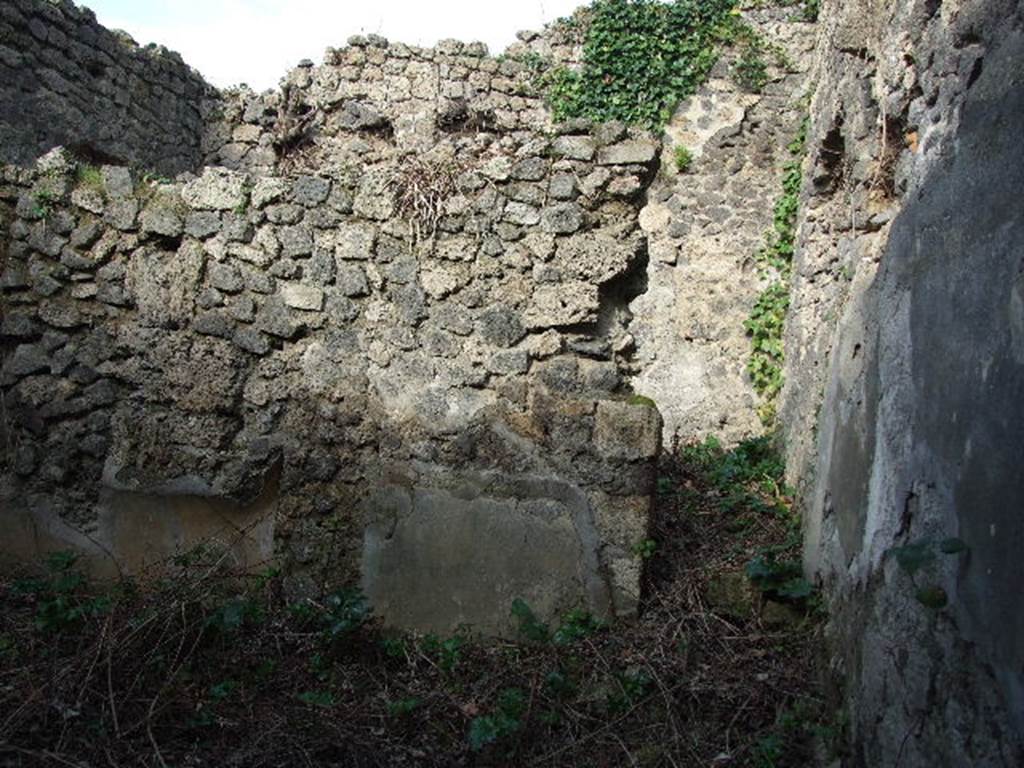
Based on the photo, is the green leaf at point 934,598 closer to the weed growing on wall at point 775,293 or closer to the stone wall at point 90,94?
the weed growing on wall at point 775,293

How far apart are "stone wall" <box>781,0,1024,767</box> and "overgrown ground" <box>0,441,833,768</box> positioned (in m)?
0.36

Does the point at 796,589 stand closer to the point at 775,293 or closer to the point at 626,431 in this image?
the point at 626,431

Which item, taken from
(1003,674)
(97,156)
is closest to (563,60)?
(97,156)

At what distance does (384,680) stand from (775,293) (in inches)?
213

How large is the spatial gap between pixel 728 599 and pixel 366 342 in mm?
1975

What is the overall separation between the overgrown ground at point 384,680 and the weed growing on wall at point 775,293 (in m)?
3.51

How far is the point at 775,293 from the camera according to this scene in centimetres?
745

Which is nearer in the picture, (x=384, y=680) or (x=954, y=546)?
(x=954, y=546)

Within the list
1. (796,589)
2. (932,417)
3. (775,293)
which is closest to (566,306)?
(796,589)

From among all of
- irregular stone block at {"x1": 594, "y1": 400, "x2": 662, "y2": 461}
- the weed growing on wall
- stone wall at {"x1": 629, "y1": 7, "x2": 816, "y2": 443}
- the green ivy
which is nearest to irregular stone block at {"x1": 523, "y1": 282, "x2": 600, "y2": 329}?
irregular stone block at {"x1": 594, "y1": 400, "x2": 662, "y2": 461}

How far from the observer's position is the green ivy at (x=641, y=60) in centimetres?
845

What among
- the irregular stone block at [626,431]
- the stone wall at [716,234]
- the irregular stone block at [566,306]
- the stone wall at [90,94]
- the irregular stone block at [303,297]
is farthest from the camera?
the stone wall at [716,234]

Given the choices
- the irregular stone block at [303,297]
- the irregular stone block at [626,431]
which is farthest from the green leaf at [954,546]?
the irregular stone block at [303,297]

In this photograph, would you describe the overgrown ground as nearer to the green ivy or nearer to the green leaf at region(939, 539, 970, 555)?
the green leaf at region(939, 539, 970, 555)
